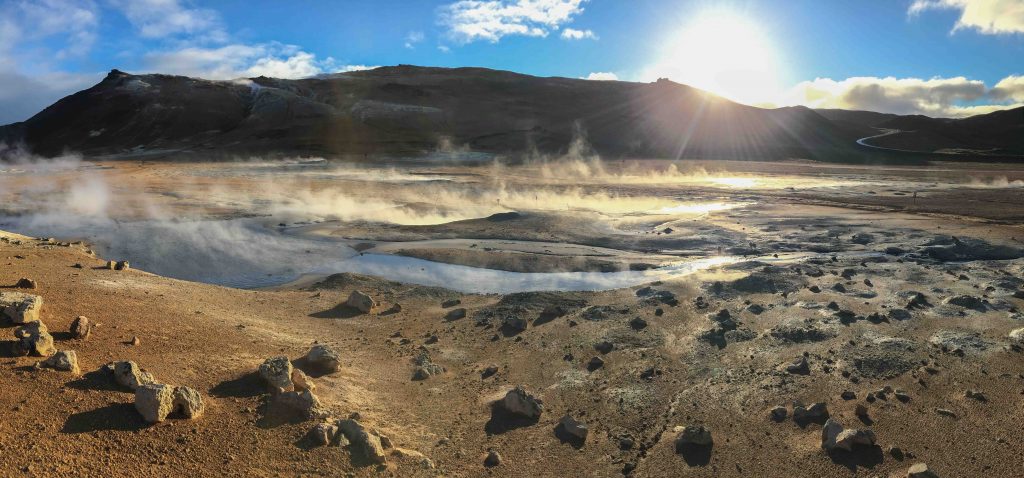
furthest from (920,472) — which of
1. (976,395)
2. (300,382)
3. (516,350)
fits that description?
(300,382)

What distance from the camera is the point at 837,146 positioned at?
7031 centimetres

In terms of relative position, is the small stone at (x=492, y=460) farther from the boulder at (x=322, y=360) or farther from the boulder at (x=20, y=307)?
the boulder at (x=20, y=307)

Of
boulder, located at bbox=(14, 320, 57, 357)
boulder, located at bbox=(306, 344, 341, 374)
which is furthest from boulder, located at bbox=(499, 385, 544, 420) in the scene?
boulder, located at bbox=(14, 320, 57, 357)

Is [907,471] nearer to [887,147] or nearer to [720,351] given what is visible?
[720,351]

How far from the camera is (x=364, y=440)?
16.0 ft

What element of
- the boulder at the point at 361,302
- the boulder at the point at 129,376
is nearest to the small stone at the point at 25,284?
the boulder at the point at 129,376

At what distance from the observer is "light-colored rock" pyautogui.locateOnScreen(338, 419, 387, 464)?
477 centimetres

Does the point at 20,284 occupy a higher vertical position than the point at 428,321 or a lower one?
higher

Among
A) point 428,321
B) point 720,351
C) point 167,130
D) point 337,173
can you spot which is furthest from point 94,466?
point 167,130

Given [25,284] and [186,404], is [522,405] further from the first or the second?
[25,284]

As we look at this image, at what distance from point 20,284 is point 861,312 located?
10487 mm

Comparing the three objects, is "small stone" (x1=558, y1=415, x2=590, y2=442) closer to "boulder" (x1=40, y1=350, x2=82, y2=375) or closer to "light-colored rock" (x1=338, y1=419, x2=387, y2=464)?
"light-colored rock" (x1=338, y1=419, x2=387, y2=464)

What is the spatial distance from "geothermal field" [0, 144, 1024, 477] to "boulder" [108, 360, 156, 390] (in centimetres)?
2

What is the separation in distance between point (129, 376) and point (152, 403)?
546 millimetres
